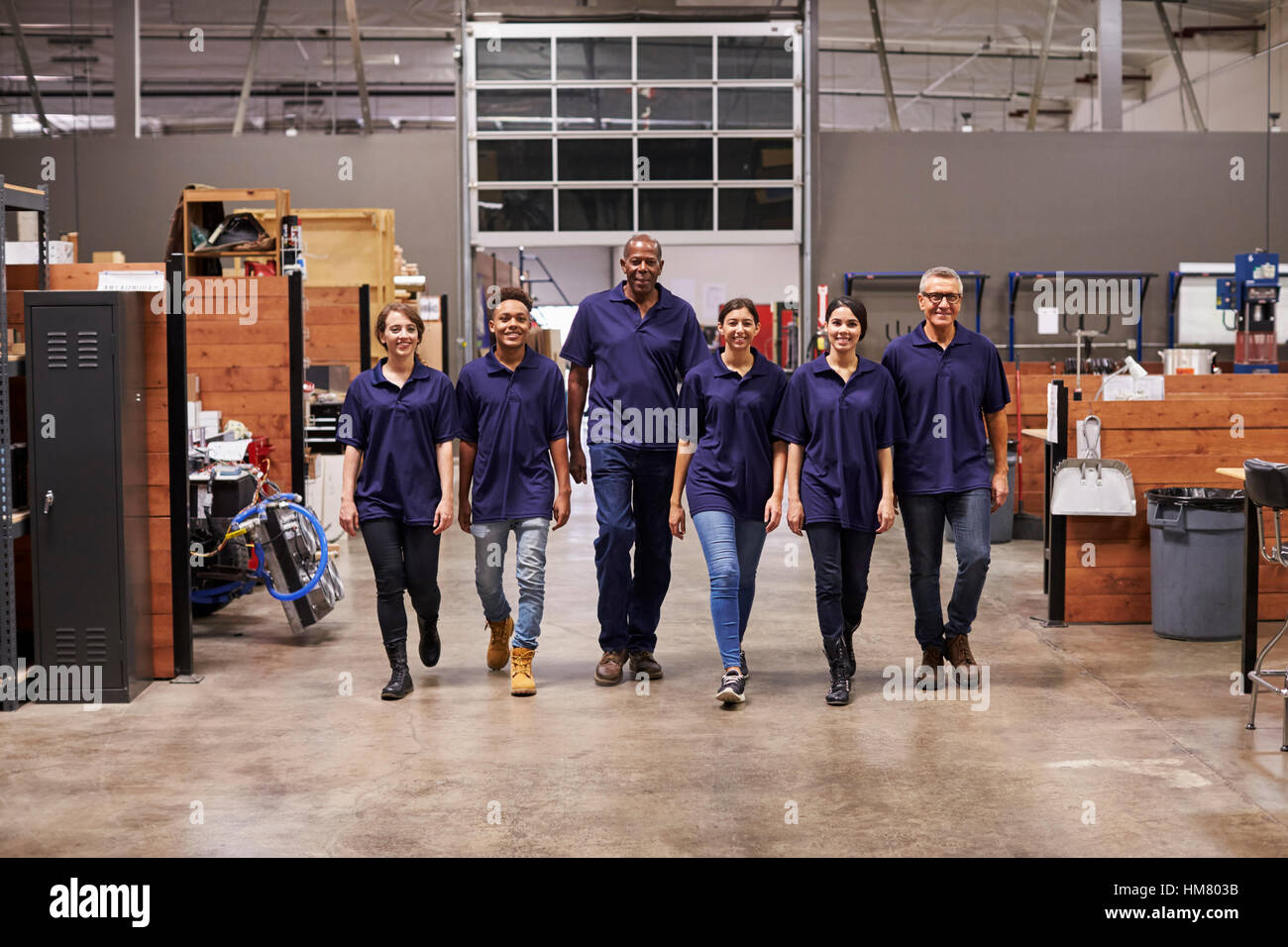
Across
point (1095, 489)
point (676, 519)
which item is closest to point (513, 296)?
point (676, 519)

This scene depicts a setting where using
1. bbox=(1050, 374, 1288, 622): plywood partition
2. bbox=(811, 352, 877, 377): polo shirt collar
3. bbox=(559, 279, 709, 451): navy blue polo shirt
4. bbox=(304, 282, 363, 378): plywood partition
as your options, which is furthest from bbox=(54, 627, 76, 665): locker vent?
bbox=(304, 282, 363, 378): plywood partition

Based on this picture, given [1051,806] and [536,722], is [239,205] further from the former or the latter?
[1051,806]

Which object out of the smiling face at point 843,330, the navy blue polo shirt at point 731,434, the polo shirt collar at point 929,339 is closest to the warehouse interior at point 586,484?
the navy blue polo shirt at point 731,434

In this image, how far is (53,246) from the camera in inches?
291

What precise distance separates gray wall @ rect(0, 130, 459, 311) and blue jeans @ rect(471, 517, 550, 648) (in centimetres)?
1162

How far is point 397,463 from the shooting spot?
5324 millimetres

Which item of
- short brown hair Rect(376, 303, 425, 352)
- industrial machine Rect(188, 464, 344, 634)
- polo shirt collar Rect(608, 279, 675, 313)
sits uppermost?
polo shirt collar Rect(608, 279, 675, 313)

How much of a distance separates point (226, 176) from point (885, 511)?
527 inches

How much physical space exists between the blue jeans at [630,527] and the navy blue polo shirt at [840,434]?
552 millimetres

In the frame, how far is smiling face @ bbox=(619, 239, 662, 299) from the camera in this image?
17.4 feet

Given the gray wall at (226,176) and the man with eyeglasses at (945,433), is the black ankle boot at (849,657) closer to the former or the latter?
the man with eyeglasses at (945,433)

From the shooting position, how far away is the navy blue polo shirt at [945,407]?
17.4 ft

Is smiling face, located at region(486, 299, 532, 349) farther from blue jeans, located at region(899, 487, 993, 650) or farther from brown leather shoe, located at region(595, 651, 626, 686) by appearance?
blue jeans, located at region(899, 487, 993, 650)

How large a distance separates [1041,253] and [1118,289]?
3.35ft
